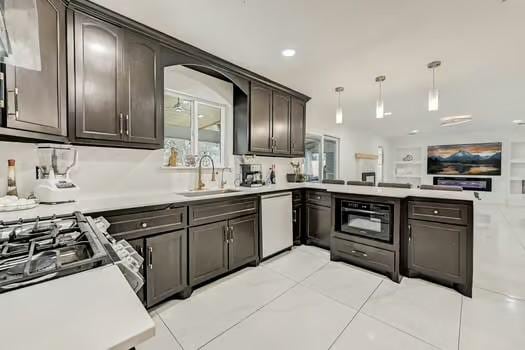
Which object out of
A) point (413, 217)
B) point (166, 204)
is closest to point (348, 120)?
point (413, 217)

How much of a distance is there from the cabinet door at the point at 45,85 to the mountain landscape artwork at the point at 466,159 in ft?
35.3

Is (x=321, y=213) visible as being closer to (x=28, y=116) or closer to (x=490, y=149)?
(x=28, y=116)

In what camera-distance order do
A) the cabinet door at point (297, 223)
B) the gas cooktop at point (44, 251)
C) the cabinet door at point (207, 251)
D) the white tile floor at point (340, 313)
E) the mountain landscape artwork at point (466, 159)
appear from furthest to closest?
the mountain landscape artwork at point (466, 159)
the cabinet door at point (297, 223)
the cabinet door at point (207, 251)
the white tile floor at point (340, 313)
the gas cooktop at point (44, 251)

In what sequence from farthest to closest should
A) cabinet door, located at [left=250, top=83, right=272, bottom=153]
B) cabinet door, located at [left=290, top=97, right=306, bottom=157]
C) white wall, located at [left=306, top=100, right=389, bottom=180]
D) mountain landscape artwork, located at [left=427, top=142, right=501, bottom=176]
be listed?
1. mountain landscape artwork, located at [left=427, top=142, right=501, bottom=176]
2. white wall, located at [left=306, top=100, right=389, bottom=180]
3. cabinet door, located at [left=290, top=97, right=306, bottom=157]
4. cabinet door, located at [left=250, top=83, right=272, bottom=153]

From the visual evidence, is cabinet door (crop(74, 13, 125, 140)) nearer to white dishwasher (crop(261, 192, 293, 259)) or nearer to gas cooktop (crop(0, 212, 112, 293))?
gas cooktop (crop(0, 212, 112, 293))

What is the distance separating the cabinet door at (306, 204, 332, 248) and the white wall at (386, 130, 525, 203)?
292 inches

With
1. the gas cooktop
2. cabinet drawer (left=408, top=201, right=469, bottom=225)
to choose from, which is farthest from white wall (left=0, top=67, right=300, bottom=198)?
cabinet drawer (left=408, top=201, right=469, bottom=225)

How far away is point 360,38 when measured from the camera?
234cm

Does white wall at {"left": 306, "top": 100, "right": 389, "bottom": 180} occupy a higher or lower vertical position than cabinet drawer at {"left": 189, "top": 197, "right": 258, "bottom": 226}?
higher

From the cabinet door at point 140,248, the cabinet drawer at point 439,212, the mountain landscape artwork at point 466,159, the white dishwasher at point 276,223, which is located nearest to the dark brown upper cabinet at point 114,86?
the cabinet door at point 140,248

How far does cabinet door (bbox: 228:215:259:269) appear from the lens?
261 cm

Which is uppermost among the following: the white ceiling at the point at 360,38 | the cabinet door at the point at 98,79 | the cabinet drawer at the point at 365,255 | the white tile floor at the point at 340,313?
the white ceiling at the point at 360,38

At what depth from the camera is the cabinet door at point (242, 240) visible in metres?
2.61

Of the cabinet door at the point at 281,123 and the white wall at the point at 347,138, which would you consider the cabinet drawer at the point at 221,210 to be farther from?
the white wall at the point at 347,138
